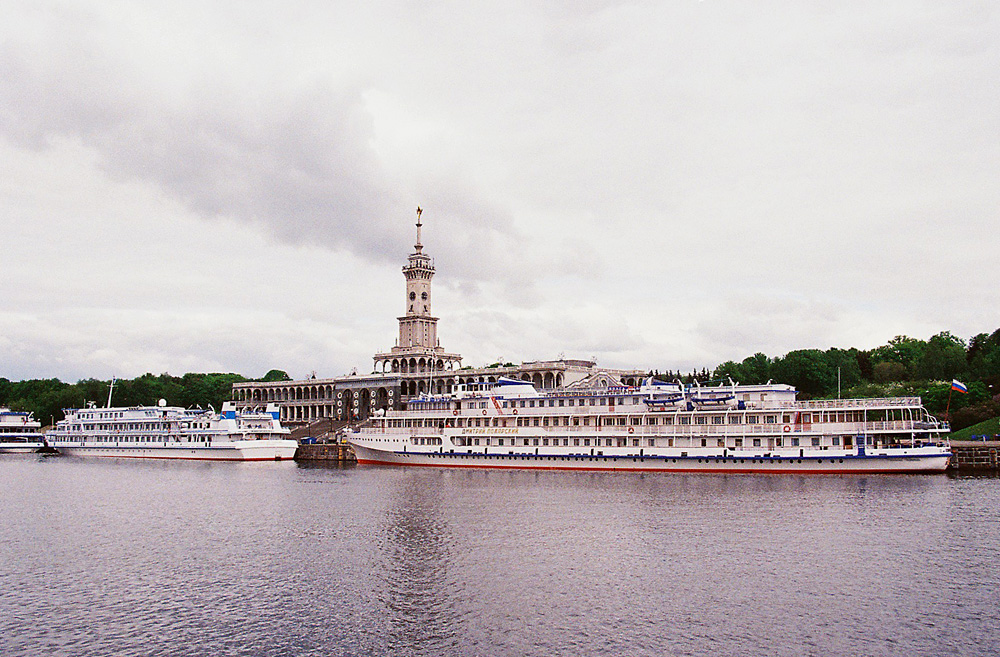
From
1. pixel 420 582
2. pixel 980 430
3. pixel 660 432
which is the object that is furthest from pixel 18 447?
pixel 980 430

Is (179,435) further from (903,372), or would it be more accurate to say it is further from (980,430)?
Result: (903,372)

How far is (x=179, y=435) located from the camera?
13275 cm

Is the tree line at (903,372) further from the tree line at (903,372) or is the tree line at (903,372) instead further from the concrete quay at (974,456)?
the concrete quay at (974,456)

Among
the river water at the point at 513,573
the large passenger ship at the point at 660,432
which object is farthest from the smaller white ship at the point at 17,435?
the river water at the point at 513,573

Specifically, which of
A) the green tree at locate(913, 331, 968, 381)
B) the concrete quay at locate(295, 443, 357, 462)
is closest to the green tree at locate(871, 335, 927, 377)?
the green tree at locate(913, 331, 968, 381)

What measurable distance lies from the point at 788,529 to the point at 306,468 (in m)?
73.2

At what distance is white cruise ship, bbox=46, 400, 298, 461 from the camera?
12812cm

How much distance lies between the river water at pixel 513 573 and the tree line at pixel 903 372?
6171 cm

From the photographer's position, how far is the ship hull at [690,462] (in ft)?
285

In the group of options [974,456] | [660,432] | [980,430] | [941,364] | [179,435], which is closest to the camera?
[974,456]

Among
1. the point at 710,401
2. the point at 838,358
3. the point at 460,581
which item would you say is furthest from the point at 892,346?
the point at 460,581

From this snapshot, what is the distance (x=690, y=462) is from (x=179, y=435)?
79.6 metres

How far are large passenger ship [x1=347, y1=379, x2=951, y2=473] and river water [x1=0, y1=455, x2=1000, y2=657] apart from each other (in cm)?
1577

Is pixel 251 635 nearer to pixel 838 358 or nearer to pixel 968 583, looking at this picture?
pixel 968 583
